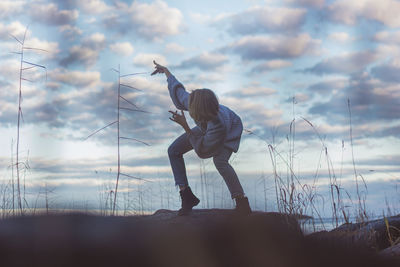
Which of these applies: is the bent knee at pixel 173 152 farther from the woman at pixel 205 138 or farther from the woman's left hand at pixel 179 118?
the woman's left hand at pixel 179 118

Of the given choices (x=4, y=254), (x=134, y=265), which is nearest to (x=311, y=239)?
(x=134, y=265)

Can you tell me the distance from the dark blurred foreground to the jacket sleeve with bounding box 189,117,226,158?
1.20 meters

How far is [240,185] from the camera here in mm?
4105

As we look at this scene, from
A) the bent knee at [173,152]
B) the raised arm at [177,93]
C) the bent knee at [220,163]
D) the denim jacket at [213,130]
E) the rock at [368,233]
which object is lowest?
the rock at [368,233]

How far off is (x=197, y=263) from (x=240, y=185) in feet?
6.29

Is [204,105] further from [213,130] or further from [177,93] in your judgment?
[177,93]

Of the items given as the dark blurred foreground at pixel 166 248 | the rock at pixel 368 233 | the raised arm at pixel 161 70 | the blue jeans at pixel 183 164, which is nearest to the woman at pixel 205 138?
the blue jeans at pixel 183 164

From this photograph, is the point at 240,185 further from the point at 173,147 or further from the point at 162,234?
the point at 162,234

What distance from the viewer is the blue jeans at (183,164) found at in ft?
13.4

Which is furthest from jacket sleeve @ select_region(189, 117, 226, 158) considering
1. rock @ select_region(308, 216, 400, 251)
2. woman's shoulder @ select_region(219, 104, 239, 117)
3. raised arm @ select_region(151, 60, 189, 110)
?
rock @ select_region(308, 216, 400, 251)

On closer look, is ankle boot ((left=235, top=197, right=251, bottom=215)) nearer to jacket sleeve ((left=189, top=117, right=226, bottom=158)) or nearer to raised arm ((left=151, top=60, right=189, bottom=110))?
jacket sleeve ((left=189, top=117, right=226, bottom=158))

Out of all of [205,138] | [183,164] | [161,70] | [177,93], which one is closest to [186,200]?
[183,164]

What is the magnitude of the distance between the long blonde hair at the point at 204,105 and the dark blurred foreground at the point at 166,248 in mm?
1329

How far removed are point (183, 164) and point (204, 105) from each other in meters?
0.67
